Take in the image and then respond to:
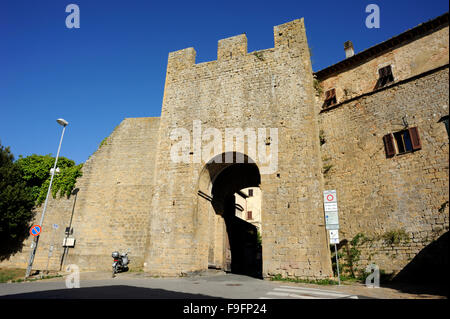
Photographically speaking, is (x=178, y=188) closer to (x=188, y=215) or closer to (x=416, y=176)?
(x=188, y=215)

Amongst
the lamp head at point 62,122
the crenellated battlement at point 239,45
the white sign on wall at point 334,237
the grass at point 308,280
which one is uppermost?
the crenellated battlement at point 239,45

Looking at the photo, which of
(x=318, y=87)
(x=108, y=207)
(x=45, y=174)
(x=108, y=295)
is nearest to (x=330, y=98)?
(x=318, y=87)

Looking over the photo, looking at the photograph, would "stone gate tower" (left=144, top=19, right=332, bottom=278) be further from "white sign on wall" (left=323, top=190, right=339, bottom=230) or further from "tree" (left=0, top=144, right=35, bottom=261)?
"tree" (left=0, top=144, right=35, bottom=261)

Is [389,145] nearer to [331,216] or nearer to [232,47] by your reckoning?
[331,216]

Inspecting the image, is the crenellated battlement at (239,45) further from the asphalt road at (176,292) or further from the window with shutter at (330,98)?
the asphalt road at (176,292)

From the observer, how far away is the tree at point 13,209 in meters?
14.8

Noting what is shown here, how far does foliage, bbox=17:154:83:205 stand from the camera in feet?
52.4

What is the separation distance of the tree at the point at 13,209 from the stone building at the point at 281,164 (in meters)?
0.90

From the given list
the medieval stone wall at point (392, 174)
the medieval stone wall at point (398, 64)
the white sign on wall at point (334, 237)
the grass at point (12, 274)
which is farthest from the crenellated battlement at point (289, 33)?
the grass at point (12, 274)

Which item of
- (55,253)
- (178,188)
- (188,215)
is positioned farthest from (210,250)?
(55,253)

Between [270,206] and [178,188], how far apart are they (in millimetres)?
4387

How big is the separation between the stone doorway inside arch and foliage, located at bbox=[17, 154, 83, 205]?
8.52 m

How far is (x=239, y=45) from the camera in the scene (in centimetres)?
1416

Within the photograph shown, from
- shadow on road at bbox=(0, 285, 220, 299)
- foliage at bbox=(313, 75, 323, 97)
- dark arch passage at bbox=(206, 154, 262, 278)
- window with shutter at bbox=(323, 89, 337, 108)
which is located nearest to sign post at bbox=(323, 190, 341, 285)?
dark arch passage at bbox=(206, 154, 262, 278)
